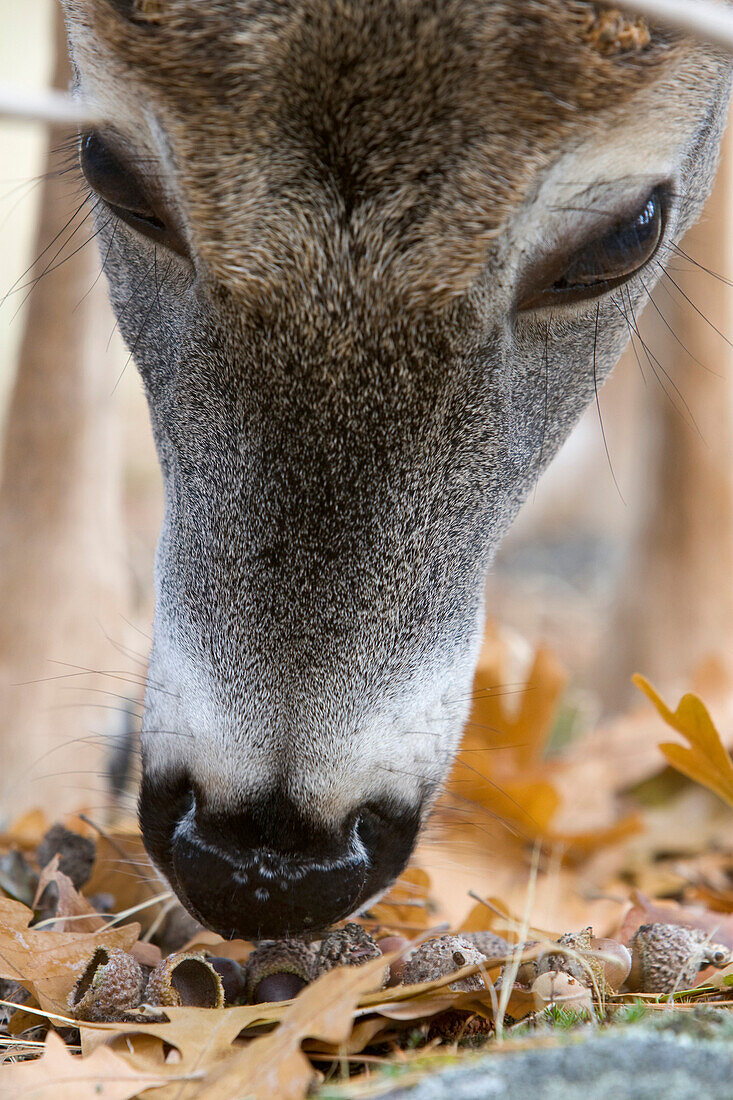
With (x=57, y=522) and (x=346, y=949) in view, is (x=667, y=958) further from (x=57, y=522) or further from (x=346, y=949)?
(x=57, y=522)

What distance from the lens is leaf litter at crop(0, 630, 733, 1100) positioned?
1.42 meters

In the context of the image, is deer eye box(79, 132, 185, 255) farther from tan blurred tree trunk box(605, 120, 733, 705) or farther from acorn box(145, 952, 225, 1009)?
tan blurred tree trunk box(605, 120, 733, 705)

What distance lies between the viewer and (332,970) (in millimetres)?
1518

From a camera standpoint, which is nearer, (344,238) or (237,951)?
(344,238)

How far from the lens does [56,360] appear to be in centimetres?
356

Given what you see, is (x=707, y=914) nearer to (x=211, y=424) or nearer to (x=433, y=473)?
(x=433, y=473)

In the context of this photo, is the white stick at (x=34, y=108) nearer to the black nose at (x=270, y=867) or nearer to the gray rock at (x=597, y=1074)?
the black nose at (x=270, y=867)

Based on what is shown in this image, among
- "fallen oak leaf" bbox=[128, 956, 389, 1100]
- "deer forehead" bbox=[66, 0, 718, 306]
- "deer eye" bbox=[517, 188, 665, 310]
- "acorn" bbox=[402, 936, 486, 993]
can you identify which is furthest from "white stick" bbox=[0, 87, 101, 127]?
"acorn" bbox=[402, 936, 486, 993]

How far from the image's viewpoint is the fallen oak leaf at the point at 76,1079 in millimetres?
1382

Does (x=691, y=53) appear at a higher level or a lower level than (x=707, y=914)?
higher

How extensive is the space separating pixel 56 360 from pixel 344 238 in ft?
6.81

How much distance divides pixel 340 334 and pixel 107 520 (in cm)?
213

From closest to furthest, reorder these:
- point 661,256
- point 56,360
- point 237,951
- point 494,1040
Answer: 1. point 494,1040
2. point 237,951
3. point 661,256
4. point 56,360

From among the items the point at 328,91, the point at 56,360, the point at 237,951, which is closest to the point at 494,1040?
the point at 237,951
